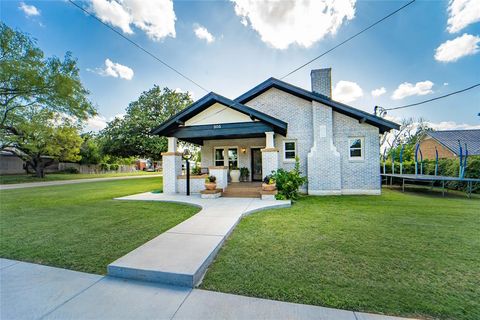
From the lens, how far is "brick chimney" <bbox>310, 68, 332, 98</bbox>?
10.5 m

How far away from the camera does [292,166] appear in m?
10.2

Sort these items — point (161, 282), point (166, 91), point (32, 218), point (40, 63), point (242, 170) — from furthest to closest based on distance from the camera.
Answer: point (166, 91) < point (242, 170) < point (40, 63) < point (32, 218) < point (161, 282)

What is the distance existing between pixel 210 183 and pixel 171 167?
2389 mm


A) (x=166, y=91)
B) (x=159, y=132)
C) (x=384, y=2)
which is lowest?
(x=159, y=132)

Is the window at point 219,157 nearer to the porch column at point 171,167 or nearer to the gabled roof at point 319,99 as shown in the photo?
the porch column at point 171,167

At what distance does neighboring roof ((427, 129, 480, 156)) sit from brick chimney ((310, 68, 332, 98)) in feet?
56.4

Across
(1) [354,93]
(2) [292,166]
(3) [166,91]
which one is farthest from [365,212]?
(3) [166,91]

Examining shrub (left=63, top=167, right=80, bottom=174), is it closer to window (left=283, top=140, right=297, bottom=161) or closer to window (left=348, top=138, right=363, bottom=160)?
window (left=283, top=140, right=297, bottom=161)

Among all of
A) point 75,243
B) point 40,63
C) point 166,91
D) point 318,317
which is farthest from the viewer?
point 166,91

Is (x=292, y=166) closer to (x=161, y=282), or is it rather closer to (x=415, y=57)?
(x=161, y=282)

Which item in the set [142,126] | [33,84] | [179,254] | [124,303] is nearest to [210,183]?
[179,254]

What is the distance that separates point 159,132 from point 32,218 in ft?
17.0

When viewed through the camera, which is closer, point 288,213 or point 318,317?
point 318,317

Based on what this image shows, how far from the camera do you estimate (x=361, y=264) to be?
299 centimetres
